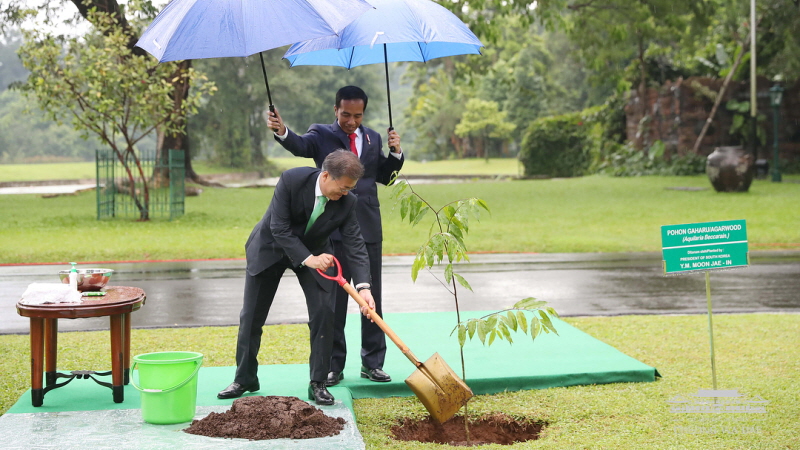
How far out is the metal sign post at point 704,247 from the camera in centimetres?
560

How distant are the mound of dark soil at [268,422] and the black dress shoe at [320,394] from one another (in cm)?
21

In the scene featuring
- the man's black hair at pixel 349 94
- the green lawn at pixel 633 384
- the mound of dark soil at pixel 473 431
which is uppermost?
the man's black hair at pixel 349 94

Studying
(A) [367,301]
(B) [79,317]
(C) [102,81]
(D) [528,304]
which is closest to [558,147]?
(C) [102,81]

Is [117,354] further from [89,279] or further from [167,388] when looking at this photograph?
[167,388]

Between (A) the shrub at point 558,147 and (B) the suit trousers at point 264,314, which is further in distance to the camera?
(A) the shrub at point 558,147

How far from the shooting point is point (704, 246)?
18.4ft

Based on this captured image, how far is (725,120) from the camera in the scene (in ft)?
100

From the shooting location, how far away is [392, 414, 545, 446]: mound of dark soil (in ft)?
16.4

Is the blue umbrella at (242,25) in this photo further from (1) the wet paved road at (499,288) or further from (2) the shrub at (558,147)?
(2) the shrub at (558,147)

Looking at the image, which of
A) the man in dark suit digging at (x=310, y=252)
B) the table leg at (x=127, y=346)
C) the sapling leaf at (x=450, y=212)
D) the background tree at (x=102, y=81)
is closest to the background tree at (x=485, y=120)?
the background tree at (x=102, y=81)

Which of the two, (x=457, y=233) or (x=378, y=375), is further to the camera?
(x=378, y=375)

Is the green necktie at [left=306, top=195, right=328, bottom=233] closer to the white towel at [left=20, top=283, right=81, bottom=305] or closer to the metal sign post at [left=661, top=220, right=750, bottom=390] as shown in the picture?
the white towel at [left=20, top=283, right=81, bottom=305]

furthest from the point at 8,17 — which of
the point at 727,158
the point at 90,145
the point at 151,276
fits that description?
the point at 90,145

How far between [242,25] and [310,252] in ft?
4.41
